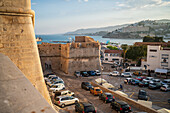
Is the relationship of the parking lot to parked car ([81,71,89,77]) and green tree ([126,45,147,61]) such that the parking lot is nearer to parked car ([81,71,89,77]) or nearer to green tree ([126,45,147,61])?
parked car ([81,71,89,77])

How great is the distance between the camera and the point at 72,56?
1200 inches

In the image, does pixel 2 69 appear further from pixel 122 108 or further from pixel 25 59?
pixel 122 108

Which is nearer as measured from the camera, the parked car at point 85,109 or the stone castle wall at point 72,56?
the parked car at point 85,109

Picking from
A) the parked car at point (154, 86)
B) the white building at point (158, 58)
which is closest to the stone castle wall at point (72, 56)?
the parked car at point (154, 86)

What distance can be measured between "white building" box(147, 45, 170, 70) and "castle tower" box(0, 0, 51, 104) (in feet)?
105

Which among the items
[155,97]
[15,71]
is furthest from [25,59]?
[155,97]

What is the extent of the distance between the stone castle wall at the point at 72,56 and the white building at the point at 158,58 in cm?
1196

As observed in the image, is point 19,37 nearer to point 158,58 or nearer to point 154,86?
point 154,86

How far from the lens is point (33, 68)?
7.68 m

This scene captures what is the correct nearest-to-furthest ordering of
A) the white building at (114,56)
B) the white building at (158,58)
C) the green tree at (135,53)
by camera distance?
1. the white building at (158,58)
2. the green tree at (135,53)
3. the white building at (114,56)

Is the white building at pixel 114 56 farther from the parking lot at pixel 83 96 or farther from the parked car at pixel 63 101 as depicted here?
the parked car at pixel 63 101

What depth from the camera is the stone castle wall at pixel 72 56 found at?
30484 mm

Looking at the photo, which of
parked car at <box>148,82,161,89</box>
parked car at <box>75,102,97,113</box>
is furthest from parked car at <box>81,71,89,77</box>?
parked car at <box>75,102,97,113</box>

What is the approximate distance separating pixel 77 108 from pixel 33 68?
7.67m
